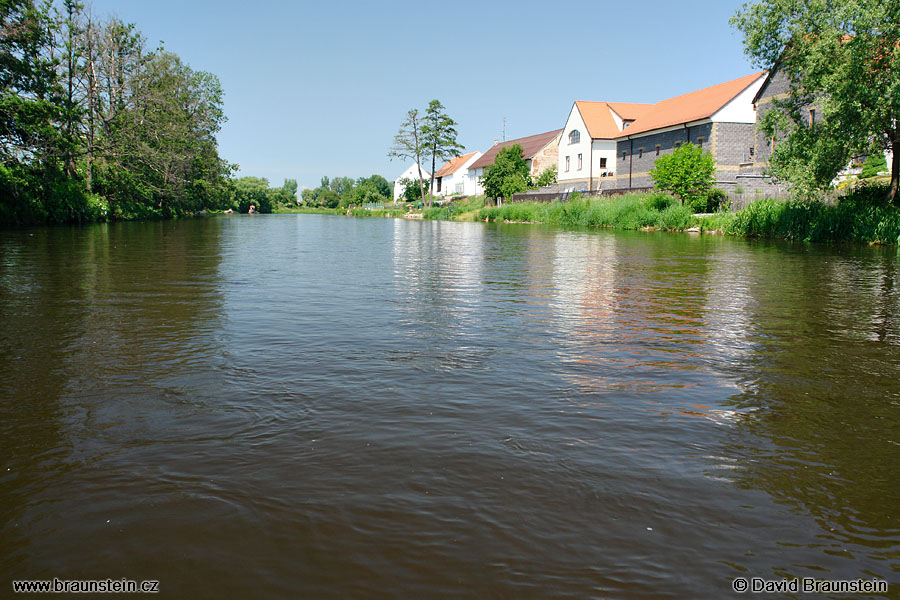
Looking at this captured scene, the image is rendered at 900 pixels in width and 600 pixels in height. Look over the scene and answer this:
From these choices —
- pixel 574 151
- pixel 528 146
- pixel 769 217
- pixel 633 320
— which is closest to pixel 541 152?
pixel 528 146

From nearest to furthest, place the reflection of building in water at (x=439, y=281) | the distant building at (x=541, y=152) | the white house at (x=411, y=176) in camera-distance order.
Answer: the reflection of building in water at (x=439, y=281) < the distant building at (x=541, y=152) < the white house at (x=411, y=176)

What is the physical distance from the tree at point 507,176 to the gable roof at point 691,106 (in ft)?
38.1

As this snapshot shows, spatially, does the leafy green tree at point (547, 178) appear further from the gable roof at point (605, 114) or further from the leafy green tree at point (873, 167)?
the leafy green tree at point (873, 167)

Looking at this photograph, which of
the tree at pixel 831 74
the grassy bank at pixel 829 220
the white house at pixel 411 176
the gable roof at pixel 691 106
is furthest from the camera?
the white house at pixel 411 176

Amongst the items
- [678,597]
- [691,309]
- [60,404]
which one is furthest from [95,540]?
[691,309]

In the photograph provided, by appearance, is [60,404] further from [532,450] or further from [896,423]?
[896,423]

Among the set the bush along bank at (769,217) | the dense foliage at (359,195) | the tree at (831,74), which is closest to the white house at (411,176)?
the dense foliage at (359,195)

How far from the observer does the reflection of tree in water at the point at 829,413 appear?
3.73 meters

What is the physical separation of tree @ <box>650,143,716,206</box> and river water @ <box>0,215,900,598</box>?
2965 centimetres

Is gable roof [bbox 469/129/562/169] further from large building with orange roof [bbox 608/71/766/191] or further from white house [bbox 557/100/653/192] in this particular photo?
large building with orange roof [bbox 608/71/766/191]

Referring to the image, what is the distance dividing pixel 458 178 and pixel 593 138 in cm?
4404

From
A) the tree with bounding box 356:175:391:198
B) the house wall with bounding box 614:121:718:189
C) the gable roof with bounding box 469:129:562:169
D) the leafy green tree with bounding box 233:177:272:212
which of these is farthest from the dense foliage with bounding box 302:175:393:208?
the house wall with bounding box 614:121:718:189

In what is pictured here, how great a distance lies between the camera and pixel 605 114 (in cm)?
6362

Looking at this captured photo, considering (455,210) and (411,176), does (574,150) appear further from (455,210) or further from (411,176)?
(411,176)
